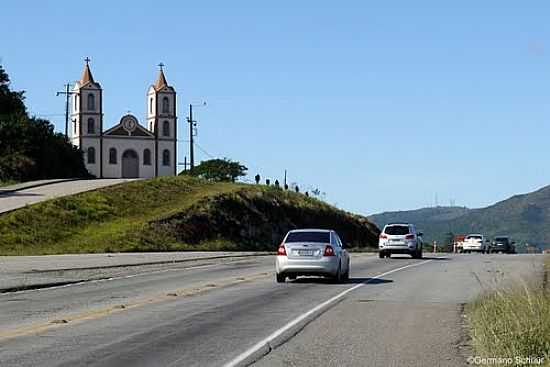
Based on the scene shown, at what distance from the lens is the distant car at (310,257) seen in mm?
29656

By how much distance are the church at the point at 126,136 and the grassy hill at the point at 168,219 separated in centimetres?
5921

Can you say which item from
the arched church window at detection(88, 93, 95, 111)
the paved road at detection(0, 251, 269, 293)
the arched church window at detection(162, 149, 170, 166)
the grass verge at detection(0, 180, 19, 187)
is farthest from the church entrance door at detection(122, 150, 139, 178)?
the paved road at detection(0, 251, 269, 293)

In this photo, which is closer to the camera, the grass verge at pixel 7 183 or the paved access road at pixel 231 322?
the paved access road at pixel 231 322

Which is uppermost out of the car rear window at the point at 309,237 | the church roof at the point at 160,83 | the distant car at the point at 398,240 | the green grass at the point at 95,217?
the church roof at the point at 160,83

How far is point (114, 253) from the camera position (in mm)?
50969

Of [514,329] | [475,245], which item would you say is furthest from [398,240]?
[514,329]

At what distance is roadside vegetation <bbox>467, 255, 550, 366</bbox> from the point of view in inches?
509

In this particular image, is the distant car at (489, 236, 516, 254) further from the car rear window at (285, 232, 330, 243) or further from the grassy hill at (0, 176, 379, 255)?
the car rear window at (285, 232, 330, 243)

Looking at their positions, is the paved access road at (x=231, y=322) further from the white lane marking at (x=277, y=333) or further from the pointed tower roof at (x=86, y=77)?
the pointed tower roof at (x=86, y=77)

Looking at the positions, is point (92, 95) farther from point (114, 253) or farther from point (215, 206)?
point (114, 253)

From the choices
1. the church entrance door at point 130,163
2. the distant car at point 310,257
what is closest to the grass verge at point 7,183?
the distant car at point 310,257

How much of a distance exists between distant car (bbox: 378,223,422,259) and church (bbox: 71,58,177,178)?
90338 mm

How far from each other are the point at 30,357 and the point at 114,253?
37.2 m

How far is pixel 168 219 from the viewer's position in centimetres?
6194
